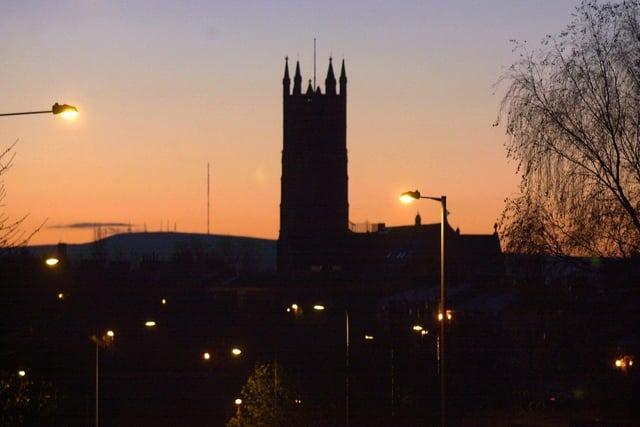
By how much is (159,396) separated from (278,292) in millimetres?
68357

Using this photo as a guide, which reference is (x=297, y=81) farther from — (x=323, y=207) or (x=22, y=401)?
(x=22, y=401)

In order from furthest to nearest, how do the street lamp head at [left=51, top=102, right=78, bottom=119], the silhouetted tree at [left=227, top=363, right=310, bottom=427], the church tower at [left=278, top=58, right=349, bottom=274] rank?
1. the church tower at [left=278, top=58, right=349, bottom=274]
2. the silhouetted tree at [left=227, top=363, right=310, bottom=427]
3. the street lamp head at [left=51, top=102, right=78, bottom=119]

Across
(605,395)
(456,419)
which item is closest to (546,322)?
(456,419)

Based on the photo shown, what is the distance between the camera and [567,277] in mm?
26438

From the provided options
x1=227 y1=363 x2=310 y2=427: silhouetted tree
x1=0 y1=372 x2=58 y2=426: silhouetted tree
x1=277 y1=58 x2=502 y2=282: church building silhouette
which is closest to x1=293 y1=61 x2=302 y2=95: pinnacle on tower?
x1=277 y1=58 x2=502 y2=282: church building silhouette

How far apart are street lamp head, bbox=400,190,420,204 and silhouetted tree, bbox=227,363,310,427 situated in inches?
713

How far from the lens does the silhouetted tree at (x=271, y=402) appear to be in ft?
133

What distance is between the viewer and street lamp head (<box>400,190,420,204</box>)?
2389cm

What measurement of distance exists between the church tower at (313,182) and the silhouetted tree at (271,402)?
96.1 meters

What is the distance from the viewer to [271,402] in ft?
134

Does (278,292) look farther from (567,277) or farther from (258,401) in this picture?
(567,277)

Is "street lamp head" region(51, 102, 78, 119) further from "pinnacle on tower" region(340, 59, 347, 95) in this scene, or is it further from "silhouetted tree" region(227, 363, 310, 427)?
"pinnacle on tower" region(340, 59, 347, 95)

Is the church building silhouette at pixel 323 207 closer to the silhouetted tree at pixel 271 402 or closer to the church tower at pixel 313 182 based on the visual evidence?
the church tower at pixel 313 182

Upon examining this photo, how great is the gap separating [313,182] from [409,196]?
113799 mm
